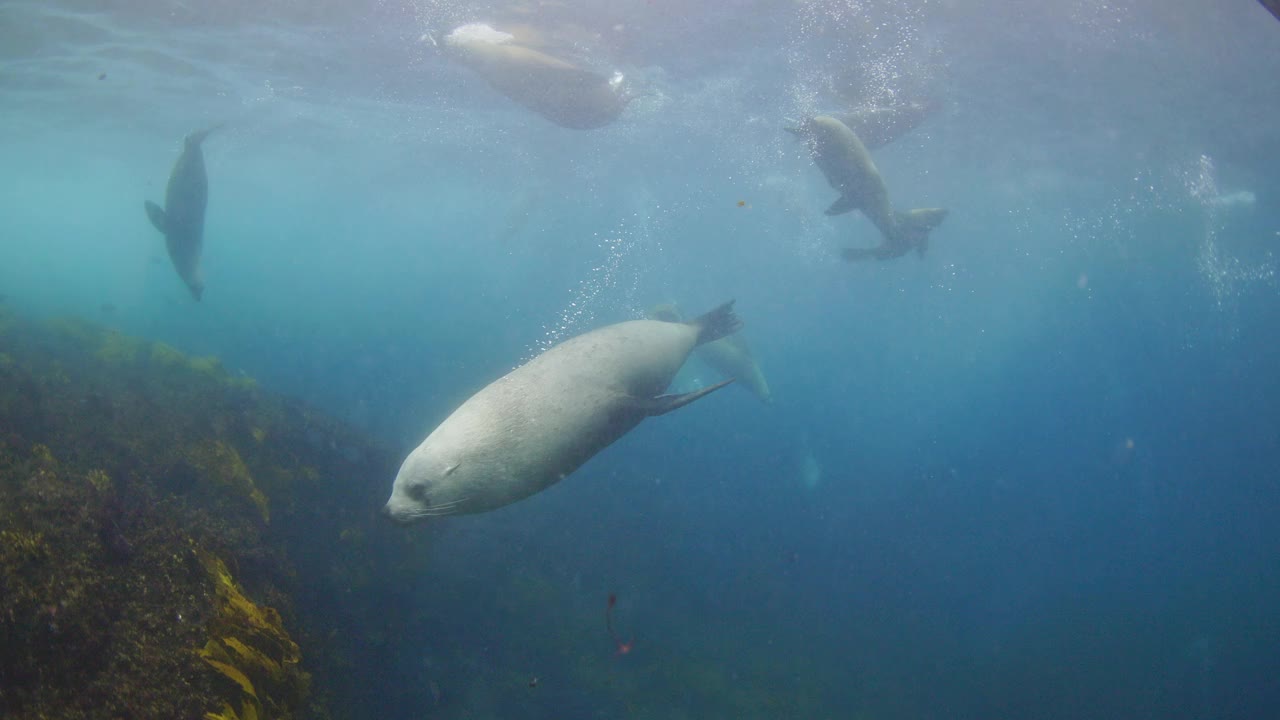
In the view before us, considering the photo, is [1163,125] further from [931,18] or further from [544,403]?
[544,403]

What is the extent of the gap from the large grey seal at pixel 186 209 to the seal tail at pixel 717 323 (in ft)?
29.0

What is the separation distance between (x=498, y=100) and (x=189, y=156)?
1083 centimetres

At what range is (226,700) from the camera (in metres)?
2.43

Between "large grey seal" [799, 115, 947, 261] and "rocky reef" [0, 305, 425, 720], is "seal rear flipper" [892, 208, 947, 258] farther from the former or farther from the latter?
"rocky reef" [0, 305, 425, 720]

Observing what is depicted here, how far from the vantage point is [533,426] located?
2553 mm

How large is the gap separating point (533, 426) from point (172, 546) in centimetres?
215

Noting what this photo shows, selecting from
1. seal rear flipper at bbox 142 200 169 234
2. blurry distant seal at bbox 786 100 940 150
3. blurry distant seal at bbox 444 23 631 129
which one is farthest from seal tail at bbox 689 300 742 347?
blurry distant seal at bbox 786 100 940 150

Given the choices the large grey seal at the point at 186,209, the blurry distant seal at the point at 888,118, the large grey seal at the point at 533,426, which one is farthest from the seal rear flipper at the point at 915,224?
the large grey seal at the point at 186,209

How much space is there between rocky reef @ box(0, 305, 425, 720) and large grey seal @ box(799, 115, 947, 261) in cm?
622

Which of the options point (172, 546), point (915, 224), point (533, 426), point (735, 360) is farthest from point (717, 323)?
point (735, 360)

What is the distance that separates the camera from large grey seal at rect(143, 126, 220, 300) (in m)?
9.29

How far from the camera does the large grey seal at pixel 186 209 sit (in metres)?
9.29

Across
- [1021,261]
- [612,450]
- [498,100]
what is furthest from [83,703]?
[1021,261]

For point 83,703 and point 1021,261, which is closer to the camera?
point 83,703
